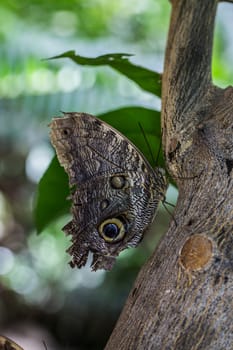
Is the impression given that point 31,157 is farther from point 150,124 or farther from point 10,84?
point 150,124

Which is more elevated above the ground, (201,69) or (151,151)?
→ (201,69)

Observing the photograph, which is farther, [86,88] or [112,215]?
[86,88]

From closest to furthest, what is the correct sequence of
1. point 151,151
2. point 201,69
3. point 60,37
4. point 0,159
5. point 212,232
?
1. point 212,232
2. point 201,69
3. point 151,151
4. point 60,37
5. point 0,159

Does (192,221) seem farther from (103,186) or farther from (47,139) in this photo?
(47,139)

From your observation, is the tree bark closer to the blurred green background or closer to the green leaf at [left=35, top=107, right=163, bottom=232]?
the green leaf at [left=35, top=107, right=163, bottom=232]

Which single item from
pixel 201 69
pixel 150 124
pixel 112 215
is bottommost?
pixel 112 215

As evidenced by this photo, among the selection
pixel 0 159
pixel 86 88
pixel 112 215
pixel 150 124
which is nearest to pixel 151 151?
pixel 150 124

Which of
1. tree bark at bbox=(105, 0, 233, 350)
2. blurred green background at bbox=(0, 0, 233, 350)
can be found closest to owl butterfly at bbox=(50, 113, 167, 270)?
tree bark at bbox=(105, 0, 233, 350)
